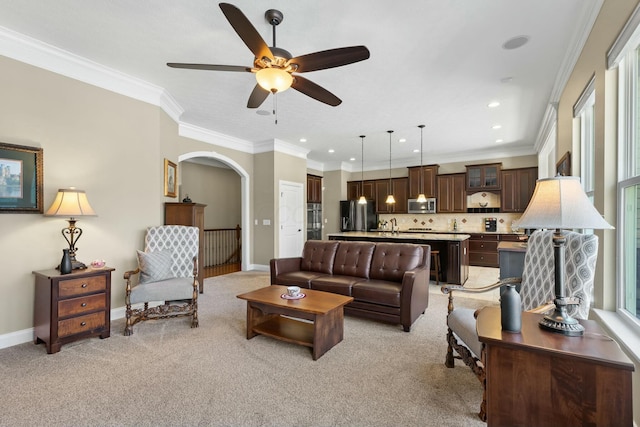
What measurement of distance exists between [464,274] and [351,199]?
469 cm

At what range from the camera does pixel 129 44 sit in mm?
3016

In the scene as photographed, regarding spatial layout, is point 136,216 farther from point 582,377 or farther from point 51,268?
point 582,377

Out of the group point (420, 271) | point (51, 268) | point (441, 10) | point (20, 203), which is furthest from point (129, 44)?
point (420, 271)

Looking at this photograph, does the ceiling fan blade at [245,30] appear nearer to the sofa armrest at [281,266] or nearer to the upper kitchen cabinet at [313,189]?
the sofa armrest at [281,266]

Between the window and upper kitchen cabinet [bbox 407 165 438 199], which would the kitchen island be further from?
the window

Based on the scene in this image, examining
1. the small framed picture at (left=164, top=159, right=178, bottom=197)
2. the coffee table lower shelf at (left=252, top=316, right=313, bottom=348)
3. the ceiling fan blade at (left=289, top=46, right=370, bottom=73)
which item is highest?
the ceiling fan blade at (left=289, top=46, right=370, bottom=73)

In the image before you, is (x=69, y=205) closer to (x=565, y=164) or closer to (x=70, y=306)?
Result: (x=70, y=306)

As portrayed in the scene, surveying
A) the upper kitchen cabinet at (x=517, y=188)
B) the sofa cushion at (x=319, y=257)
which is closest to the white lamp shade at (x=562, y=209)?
the sofa cushion at (x=319, y=257)

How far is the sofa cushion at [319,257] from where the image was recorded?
4445 mm

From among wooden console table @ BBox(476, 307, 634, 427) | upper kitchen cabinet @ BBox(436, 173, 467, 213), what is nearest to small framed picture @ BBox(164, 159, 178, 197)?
wooden console table @ BBox(476, 307, 634, 427)

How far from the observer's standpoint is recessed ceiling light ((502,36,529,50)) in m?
2.88

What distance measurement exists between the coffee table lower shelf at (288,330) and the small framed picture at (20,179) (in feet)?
8.36

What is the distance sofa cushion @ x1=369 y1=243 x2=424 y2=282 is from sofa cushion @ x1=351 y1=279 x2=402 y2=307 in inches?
8.3

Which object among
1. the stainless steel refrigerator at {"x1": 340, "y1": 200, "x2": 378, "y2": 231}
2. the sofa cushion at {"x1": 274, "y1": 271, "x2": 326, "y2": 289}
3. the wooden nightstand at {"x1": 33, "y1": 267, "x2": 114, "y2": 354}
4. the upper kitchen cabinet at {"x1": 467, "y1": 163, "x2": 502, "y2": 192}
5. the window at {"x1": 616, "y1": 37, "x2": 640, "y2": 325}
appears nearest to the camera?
the window at {"x1": 616, "y1": 37, "x2": 640, "y2": 325}
